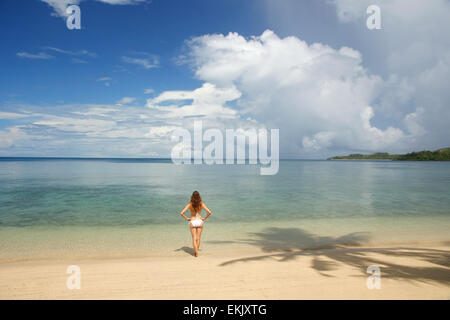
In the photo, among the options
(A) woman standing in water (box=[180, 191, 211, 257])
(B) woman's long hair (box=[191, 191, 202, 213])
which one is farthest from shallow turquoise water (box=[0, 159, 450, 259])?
(B) woman's long hair (box=[191, 191, 202, 213])

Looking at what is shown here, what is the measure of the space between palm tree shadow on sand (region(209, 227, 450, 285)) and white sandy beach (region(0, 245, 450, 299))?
32 millimetres

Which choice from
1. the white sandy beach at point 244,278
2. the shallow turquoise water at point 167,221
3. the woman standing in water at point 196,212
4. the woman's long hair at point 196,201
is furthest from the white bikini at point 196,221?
the shallow turquoise water at point 167,221

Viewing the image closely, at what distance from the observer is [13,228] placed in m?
16.0

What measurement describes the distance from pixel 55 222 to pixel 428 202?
33.1 meters

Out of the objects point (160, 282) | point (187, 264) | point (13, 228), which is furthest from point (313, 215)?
point (13, 228)

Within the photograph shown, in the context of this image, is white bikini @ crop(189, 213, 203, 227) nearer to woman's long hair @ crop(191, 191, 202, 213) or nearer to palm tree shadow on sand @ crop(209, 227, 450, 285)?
woman's long hair @ crop(191, 191, 202, 213)

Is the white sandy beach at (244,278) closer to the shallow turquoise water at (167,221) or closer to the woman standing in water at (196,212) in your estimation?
the woman standing in water at (196,212)

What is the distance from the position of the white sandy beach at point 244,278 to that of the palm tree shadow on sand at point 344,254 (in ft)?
0.10

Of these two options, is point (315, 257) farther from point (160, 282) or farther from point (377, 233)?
point (377, 233)

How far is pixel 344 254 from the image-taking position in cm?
1046

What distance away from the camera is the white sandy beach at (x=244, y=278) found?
6758 mm

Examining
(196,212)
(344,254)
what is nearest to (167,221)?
(196,212)

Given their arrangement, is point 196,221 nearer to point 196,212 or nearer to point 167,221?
point 196,212

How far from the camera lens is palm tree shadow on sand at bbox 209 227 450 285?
802 cm
